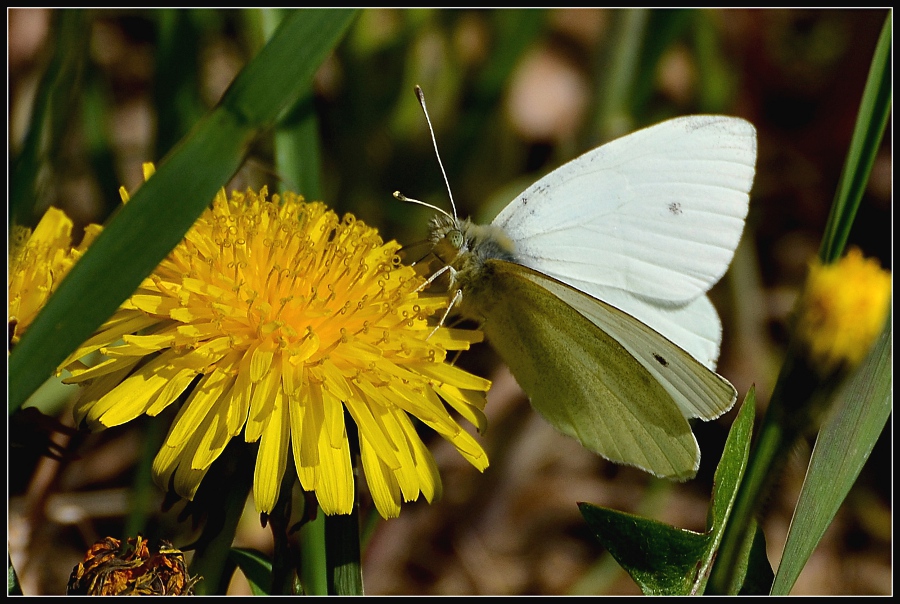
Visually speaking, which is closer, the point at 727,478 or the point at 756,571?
the point at 727,478

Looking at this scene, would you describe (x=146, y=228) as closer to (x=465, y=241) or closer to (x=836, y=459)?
(x=465, y=241)

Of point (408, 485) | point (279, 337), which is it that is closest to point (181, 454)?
point (279, 337)

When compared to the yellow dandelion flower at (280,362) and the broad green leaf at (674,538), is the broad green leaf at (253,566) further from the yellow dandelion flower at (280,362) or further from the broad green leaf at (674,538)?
the broad green leaf at (674,538)

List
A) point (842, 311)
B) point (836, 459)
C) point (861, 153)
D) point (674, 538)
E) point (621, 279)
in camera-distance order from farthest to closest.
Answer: point (842, 311) → point (621, 279) → point (861, 153) → point (836, 459) → point (674, 538)

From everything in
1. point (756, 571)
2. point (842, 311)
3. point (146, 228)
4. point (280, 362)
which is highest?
point (146, 228)

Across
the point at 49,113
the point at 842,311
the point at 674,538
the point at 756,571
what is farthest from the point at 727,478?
the point at 49,113

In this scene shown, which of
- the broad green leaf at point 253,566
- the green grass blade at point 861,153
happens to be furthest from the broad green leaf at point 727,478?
the broad green leaf at point 253,566
